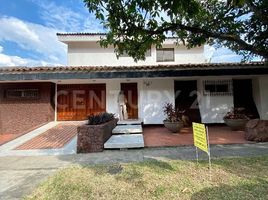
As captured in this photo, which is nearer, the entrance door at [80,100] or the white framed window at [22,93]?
the white framed window at [22,93]

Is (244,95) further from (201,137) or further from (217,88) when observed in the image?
(201,137)

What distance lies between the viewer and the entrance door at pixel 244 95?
571 inches

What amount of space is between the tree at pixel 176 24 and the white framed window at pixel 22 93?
27.3ft

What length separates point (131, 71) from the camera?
12.8m

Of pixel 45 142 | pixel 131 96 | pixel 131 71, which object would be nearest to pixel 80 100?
pixel 131 96

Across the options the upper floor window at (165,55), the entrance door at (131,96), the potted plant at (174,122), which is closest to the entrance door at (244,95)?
the potted plant at (174,122)

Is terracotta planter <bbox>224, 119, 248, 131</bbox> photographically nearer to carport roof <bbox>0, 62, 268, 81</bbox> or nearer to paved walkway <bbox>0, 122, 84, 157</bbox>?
carport roof <bbox>0, 62, 268, 81</bbox>

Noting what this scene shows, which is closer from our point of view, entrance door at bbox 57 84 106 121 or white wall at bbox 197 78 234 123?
white wall at bbox 197 78 234 123

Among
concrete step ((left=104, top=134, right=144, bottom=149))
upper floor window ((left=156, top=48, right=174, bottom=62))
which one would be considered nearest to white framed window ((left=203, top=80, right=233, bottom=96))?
upper floor window ((left=156, top=48, right=174, bottom=62))

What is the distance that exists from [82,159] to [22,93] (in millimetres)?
8635

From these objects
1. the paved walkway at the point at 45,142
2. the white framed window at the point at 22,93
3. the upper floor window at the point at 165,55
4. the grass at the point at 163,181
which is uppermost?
the upper floor window at the point at 165,55

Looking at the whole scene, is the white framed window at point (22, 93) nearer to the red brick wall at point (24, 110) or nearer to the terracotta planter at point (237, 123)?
the red brick wall at point (24, 110)

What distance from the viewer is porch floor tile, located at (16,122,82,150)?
996 centimetres

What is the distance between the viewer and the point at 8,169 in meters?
7.09
